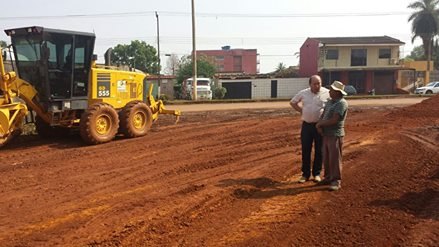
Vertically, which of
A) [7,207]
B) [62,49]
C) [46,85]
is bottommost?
[7,207]

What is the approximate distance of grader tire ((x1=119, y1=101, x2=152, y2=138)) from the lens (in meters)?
12.8

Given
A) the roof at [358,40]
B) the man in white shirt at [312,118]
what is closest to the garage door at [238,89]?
the roof at [358,40]

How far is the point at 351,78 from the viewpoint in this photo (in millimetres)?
50906

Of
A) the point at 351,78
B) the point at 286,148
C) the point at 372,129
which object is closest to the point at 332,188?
the point at 286,148

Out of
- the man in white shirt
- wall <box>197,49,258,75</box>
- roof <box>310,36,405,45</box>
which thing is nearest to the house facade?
wall <box>197,49,258,75</box>

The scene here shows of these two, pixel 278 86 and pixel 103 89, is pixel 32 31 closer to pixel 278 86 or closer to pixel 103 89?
pixel 103 89

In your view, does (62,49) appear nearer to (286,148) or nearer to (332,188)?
(286,148)

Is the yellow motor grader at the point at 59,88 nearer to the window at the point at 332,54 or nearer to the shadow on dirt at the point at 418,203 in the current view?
the shadow on dirt at the point at 418,203

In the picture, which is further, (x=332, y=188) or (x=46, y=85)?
(x=46, y=85)

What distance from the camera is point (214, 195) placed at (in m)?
6.73

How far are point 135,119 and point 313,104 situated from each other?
6910mm

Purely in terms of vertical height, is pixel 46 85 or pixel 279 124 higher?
pixel 46 85

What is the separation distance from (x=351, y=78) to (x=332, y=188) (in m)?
46.1

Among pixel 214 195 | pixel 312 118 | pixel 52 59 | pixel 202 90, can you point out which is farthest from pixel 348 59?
pixel 214 195
